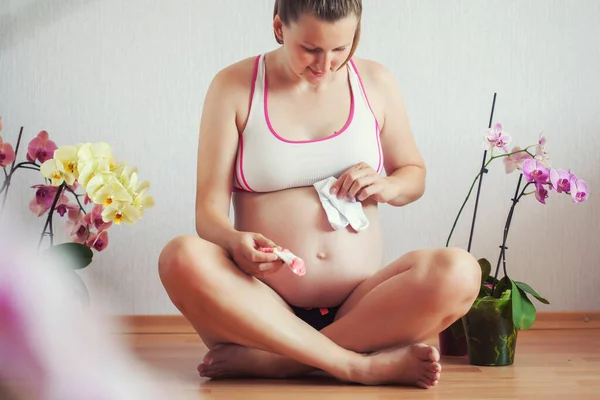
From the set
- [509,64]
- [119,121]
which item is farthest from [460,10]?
[119,121]

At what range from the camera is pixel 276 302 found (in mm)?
1453

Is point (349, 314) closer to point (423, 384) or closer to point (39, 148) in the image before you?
point (423, 384)

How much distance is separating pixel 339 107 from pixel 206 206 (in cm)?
34

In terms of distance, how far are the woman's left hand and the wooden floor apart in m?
0.36

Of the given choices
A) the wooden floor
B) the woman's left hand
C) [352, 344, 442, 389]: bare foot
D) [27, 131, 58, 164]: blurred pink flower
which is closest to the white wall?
the wooden floor

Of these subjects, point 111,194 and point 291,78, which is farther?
point 291,78

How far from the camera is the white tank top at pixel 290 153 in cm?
153

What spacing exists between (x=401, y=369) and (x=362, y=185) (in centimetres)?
35

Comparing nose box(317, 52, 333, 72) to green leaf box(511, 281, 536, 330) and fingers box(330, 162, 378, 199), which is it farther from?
green leaf box(511, 281, 536, 330)

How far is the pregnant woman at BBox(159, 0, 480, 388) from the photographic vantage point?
55.4 inches

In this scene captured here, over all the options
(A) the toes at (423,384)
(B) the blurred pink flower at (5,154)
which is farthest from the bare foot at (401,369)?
(B) the blurred pink flower at (5,154)

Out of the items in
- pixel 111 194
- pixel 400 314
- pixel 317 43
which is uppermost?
pixel 317 43

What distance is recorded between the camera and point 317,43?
4.59 ft

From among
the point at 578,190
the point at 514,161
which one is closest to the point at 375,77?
the point at 514,161
